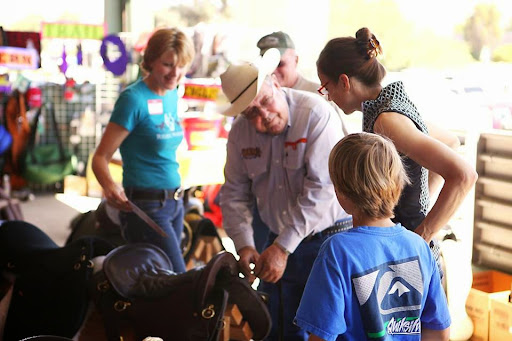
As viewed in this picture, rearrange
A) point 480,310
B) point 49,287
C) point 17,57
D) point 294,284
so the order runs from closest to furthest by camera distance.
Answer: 1. point 294,284
2. point 49,287
3. point 480,310
4. point 17,57

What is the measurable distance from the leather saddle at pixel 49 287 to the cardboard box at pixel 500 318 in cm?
199

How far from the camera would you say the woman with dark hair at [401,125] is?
1842mm

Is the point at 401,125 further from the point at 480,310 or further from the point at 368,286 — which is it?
the point at 480,310

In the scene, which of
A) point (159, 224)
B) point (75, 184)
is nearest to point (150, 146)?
point (159, 224)

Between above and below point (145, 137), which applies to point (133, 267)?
below

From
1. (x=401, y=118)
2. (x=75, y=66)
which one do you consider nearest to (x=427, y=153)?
(x=401, y=118)

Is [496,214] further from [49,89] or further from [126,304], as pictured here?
[49,89]

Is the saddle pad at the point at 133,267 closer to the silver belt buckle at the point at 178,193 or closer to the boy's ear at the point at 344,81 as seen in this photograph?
the silver belt buckle at the point at 178,193

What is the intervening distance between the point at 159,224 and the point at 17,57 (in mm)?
4647

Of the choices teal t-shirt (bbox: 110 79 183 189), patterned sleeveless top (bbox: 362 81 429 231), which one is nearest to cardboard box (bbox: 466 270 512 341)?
teal t-shirt (bbox: 110 79 183 189)

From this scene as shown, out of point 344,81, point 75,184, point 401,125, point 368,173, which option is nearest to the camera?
point 368,173

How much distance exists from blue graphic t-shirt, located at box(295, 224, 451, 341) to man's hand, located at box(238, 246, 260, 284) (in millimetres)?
950

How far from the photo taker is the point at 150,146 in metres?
3.06

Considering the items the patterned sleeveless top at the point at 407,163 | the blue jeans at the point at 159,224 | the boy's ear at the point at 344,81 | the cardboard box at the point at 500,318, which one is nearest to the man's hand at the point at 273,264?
the patterned sleeveless top at the point at 407,163
